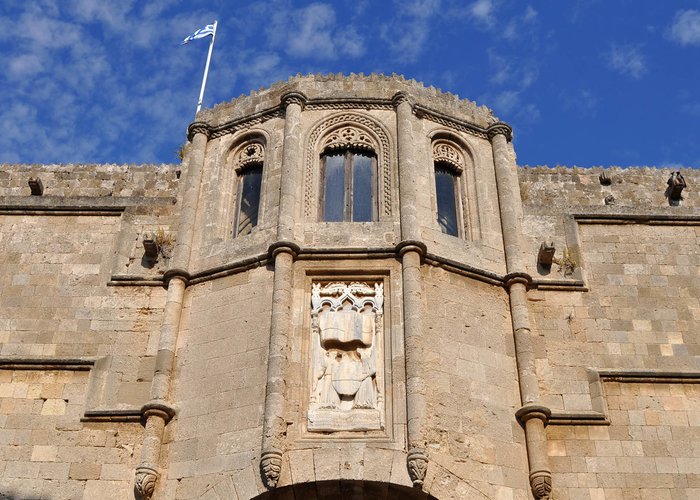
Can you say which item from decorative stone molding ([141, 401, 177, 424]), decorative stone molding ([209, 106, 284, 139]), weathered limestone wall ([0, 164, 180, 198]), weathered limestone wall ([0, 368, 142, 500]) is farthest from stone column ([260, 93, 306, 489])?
weathered limestone wall ([0, 164, 180, 198])

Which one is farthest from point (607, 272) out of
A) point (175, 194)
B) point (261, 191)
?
point (175, 194)

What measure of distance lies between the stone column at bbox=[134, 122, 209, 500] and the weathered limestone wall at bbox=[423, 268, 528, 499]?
3.99 m

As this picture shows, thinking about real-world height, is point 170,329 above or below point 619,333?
below

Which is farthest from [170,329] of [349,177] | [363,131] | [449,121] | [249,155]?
[449,121]

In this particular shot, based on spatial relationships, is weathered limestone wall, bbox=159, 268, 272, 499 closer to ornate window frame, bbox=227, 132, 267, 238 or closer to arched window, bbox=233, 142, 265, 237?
arched window, bbox=233, 142, 265, 237

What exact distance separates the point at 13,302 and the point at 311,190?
5545 mm

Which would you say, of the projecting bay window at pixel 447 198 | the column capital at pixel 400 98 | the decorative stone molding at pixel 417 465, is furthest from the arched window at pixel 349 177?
the decorative stone molding at pixel 417 465

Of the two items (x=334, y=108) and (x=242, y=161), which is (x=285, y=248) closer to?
(x=242, y=161)

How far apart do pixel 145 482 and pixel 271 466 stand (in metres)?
1.95

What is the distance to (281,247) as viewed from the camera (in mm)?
15039

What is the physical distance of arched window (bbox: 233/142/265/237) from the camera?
16734mm

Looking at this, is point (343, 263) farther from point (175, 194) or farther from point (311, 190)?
point (175, 194)

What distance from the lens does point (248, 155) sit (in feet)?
57.7

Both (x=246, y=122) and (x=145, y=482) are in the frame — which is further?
(x=246, y=122)
